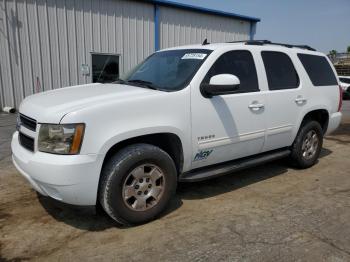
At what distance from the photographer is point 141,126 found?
3.17m

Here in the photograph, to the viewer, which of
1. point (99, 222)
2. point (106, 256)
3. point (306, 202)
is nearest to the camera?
point (106, 256)

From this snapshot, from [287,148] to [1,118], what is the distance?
8.08 m

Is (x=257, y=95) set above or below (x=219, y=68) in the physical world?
below

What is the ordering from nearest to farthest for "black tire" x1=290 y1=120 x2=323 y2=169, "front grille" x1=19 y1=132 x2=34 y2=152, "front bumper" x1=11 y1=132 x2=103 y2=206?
"front bumper" x1=11 y1=132 x2=103 y2=206 < "front grille" x1=19 y1=132 x2=34 y2=152 < "black tire" x1=290 y1=120 x2=323 y2=169

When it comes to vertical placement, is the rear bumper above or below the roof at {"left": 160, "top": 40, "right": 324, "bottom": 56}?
below

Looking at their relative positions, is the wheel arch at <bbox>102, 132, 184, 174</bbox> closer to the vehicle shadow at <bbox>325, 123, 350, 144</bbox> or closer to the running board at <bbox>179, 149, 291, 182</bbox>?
the running board at <bbox>179, 149, 291, 182</bbox>

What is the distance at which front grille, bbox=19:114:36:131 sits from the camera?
10.2 feet

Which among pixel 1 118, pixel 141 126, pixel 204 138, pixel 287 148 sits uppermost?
pixel 141 126

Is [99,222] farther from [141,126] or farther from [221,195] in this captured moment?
[221,195]

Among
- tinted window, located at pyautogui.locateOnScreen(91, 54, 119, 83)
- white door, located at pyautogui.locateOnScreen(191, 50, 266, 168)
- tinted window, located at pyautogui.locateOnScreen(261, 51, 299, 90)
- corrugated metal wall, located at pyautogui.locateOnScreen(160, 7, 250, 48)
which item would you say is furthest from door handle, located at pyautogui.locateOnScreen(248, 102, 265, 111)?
corrugated metal wall, located at pyautogui.locateOnScreen(160, 7, 250, 48)

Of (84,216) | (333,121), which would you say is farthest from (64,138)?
(333,121)

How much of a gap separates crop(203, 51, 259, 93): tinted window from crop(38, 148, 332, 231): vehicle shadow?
1334 mm

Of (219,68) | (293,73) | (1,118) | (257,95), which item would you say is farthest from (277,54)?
(1,118)

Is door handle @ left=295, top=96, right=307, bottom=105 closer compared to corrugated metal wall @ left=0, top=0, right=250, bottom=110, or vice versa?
door handle @ left=295, top=96, right=307, bottom=105
